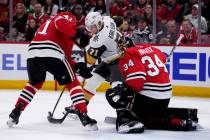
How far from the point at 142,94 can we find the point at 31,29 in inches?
170

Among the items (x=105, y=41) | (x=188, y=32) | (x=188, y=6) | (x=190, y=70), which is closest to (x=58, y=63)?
(x=105, y=41)

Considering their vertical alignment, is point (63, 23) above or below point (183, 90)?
above

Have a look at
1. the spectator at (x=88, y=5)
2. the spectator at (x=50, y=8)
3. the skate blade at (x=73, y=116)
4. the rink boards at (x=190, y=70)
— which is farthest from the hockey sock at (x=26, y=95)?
the spectator at (x=50, y=8)

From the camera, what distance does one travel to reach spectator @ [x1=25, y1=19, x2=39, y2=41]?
924cm

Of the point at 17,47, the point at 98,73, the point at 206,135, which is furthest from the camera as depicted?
the point at 17,47

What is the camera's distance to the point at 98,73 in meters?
5.86

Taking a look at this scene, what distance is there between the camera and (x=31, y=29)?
9.31m

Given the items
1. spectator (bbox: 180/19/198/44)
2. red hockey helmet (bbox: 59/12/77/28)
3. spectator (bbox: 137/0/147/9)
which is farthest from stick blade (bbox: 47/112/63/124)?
spectator (bbox: 137/0/147/9)

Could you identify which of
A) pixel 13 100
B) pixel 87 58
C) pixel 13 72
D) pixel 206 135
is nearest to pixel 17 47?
pixel 13 72

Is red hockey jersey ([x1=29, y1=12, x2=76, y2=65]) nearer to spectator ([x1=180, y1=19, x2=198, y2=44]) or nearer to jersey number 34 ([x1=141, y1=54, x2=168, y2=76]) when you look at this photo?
jersey number 34 ([x1=141, y1=54, x2=168, y2=76])

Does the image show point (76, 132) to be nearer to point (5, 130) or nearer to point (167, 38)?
point (5, 130)

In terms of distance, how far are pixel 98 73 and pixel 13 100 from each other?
2.16m

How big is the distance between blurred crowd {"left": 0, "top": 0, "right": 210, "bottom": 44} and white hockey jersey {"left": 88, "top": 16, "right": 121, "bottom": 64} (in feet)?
9.61

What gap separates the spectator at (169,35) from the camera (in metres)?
8.56
